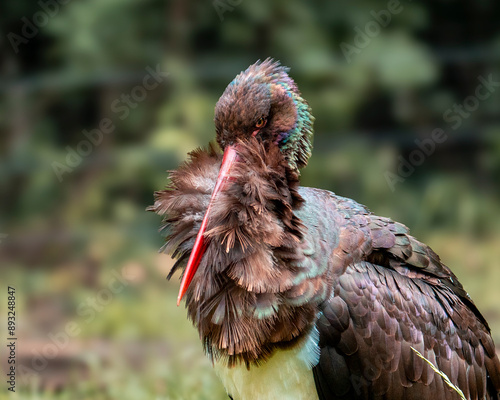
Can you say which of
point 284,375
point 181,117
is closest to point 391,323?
point 284,375

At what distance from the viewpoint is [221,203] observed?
252 centimetres

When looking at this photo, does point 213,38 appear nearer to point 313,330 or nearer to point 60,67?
point 60,67

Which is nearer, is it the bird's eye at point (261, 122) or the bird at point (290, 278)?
the bird at point (290, 278)

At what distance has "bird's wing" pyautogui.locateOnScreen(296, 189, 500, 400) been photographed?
2520 millimetres

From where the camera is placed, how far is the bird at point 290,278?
2471mm
